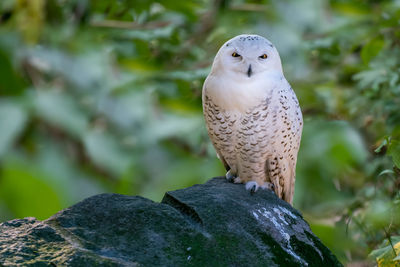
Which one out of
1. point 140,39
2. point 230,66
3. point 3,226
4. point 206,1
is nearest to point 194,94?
point 140,39

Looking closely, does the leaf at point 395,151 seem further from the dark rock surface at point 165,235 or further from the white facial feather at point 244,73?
the white facial feather at point 244,73

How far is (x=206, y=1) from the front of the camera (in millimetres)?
3602

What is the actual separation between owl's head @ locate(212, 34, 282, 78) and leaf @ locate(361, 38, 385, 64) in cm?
117

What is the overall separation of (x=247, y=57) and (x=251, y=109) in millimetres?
218

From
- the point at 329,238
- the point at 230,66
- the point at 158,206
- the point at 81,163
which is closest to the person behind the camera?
the point at 81,163

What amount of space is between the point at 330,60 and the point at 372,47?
3.30 feet

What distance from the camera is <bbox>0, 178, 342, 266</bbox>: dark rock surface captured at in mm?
1490

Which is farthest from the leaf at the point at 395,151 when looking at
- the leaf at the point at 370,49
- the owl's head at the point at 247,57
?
the leaf at the point at 370,49

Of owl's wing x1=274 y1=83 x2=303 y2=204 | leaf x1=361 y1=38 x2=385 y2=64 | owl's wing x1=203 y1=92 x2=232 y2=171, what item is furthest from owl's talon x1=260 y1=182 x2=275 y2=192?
leaf x1=361 y1=38 x2=385 y2=64

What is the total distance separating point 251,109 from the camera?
212 centimetres

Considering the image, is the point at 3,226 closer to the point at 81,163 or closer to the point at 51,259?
the point at 51,259

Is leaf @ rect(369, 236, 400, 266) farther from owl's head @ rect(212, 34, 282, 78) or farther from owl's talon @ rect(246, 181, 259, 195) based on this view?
owl's head @ rect(212, 34, 282, 78)

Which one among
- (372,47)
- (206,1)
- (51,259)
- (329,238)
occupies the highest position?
(206,1)

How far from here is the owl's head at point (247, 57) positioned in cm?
208
